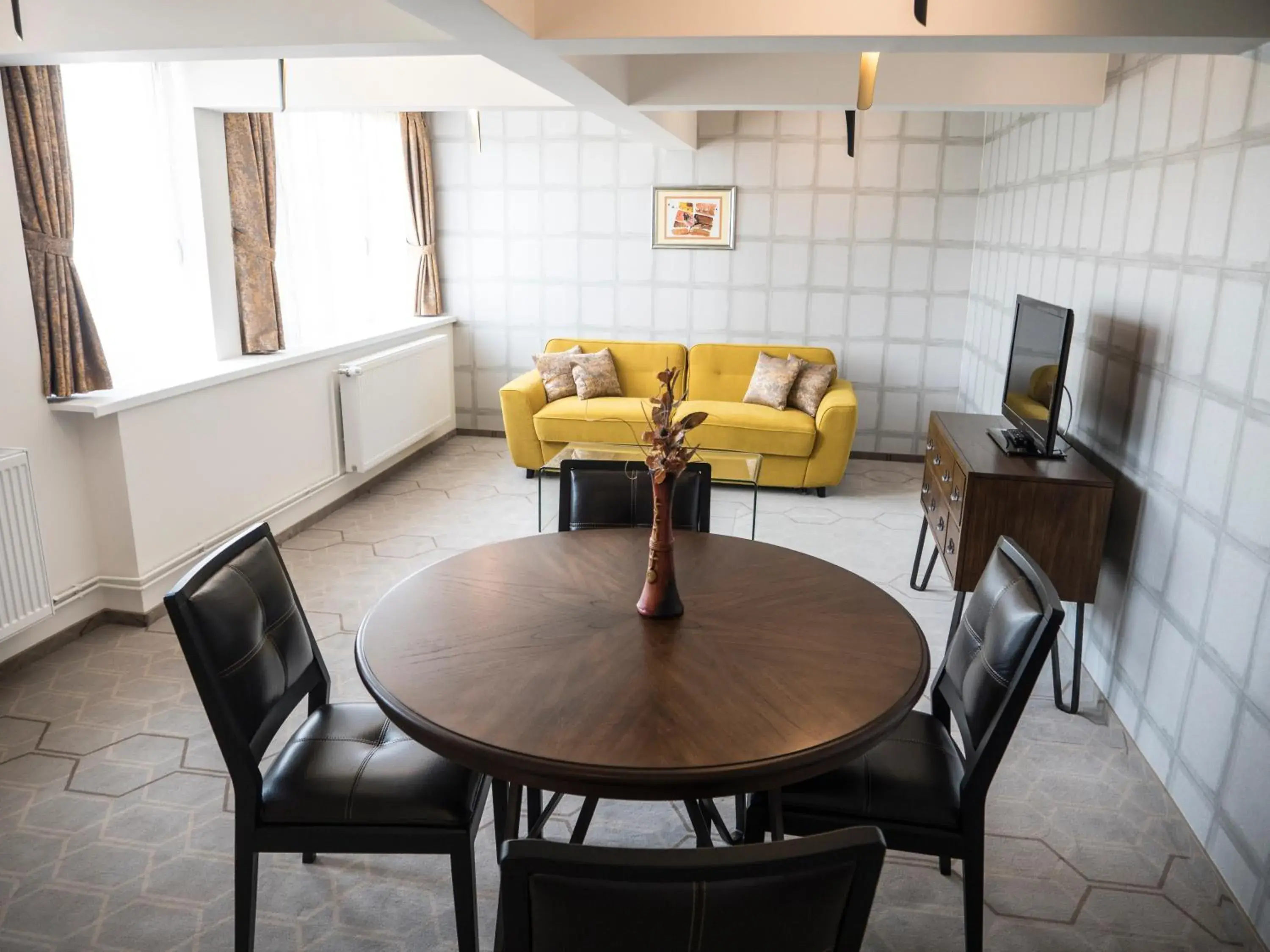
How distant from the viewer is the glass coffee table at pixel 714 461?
4.08m

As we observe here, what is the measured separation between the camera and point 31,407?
331 centimetres

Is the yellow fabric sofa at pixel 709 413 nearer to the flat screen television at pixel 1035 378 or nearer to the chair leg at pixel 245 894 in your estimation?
the flat screen television at pixel 1035 378

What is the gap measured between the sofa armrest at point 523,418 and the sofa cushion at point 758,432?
958 mm

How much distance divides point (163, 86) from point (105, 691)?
2.61 m

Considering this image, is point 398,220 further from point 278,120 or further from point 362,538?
point 362,538

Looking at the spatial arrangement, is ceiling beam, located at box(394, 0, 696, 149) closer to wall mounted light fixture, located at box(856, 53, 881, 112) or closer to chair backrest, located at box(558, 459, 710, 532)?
wall mounted light fixture, located at box(856, 53, 881, 112)

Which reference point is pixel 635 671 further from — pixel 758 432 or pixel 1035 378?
pixel 758 432

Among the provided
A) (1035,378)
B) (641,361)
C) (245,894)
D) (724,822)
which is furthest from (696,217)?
(245,894)

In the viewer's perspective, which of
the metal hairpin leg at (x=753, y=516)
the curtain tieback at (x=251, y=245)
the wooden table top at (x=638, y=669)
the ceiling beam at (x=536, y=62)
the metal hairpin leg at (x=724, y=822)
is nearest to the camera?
the wooden table top at (x=638, y=669)

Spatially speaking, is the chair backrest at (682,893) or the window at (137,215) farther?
the window at (137,215)

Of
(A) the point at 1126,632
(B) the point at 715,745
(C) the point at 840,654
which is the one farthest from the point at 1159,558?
(B) the point at 715,745

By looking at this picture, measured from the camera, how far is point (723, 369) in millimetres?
6152

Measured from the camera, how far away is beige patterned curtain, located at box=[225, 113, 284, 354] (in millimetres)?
4391

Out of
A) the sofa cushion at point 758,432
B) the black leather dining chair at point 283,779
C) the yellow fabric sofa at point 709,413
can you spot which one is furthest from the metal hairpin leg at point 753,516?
the black leather dining chair at point 283,779
